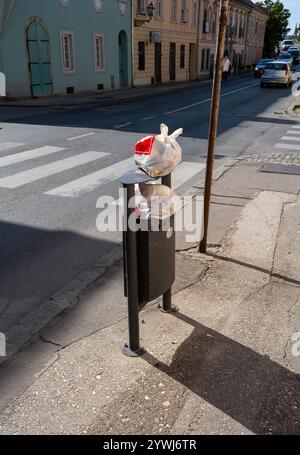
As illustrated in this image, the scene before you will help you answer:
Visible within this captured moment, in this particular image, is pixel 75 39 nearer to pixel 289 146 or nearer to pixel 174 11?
pixel 174 11

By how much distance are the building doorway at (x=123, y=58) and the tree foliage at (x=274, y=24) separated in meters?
51.5

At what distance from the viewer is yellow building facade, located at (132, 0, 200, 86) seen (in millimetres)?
30219

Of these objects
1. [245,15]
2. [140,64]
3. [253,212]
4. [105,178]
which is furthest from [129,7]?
[245,15]

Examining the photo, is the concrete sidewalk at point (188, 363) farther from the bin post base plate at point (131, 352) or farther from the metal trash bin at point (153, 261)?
the metal trash bin at point (153, 261)

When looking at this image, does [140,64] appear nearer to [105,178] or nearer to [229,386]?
[105,178]

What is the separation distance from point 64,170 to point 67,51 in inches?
679

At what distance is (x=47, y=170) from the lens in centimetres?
853

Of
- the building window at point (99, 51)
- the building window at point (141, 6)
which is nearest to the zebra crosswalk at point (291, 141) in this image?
Result: the building window at point (99, 51)

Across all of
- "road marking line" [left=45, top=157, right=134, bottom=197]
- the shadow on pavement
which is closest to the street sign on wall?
"road marking line" [left=45, top=157, right=134, bottom=197]

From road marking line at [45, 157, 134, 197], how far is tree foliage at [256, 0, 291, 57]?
72.6 metres

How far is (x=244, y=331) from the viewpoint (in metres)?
3.51

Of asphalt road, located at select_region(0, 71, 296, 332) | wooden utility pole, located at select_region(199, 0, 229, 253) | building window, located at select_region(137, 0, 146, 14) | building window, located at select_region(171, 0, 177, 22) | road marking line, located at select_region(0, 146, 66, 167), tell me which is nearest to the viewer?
wooden utility pole, located at select_region(199, 0, 229, 253)

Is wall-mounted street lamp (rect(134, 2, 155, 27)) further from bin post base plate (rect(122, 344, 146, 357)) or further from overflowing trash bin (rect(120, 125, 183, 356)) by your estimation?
bin post base plate (rect(122, 344, 146, 357))

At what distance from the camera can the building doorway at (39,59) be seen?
20609 mm
